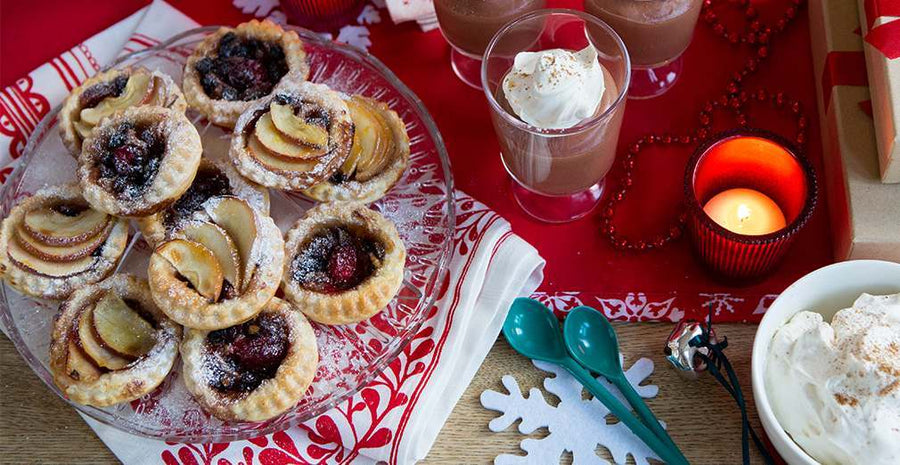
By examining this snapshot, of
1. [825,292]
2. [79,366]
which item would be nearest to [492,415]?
[825,292]

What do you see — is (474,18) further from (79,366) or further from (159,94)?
(79,366)

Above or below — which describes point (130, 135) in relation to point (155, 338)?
above

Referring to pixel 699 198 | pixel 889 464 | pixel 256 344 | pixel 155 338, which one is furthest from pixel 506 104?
pixel 889 464

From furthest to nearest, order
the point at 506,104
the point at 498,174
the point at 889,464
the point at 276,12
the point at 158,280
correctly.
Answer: the point at 276,12, the point at 498,174, the point at 506,104, the point at 158,280, the point at 889,464

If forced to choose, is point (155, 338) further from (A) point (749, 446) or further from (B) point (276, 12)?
(A) point (749, 446)

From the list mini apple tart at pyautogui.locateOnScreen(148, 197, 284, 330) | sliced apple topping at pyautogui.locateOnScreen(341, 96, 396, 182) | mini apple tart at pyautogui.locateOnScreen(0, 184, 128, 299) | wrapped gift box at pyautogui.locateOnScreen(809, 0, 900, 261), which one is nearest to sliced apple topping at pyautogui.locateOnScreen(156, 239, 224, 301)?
mini apple tart at pyautogui.locateOnScreen(148, 197, 284, 330)

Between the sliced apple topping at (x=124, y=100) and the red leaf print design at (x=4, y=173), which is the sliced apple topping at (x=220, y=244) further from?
the red leaf print design at (x=4, y=173)
